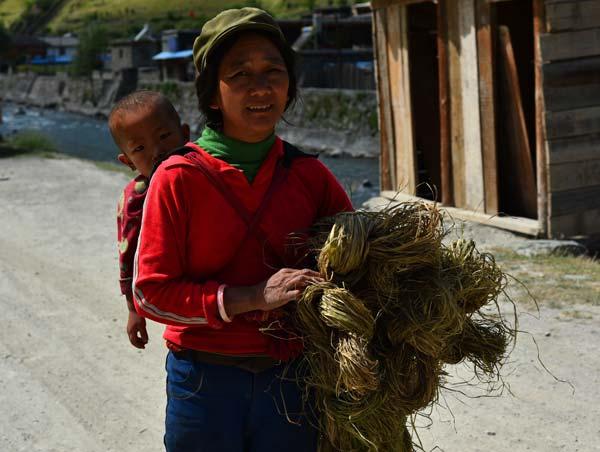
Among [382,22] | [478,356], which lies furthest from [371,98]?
[478,356]

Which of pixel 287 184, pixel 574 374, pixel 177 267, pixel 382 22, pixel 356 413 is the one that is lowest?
pixel 574 374

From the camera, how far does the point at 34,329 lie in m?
5.87

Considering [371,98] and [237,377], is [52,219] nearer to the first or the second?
[237,377]

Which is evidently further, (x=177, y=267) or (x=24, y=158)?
(x=24, y=158)

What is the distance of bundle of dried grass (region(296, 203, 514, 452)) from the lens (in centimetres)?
207

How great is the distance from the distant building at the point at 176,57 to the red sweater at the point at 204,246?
44.4 m

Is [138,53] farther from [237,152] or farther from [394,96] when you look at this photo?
[237,152]

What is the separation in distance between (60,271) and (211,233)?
18.6 ft

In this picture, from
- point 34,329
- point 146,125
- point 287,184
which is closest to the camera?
point 287,184

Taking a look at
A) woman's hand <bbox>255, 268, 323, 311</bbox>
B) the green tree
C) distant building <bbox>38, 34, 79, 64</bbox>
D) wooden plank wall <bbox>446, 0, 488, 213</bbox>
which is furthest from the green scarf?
distant building <bbox>38, 34, 79, 64</bbox>

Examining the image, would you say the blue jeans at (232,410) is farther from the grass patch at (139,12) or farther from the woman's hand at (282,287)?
the grass patch at (139,12)

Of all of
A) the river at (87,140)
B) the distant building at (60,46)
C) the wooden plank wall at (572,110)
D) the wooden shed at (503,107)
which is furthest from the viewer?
the distant building at (60,46)

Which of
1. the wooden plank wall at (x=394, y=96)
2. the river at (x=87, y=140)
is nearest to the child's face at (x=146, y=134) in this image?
the wooden plank wall at (x=394, y=96)

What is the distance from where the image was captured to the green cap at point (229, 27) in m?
2.12
